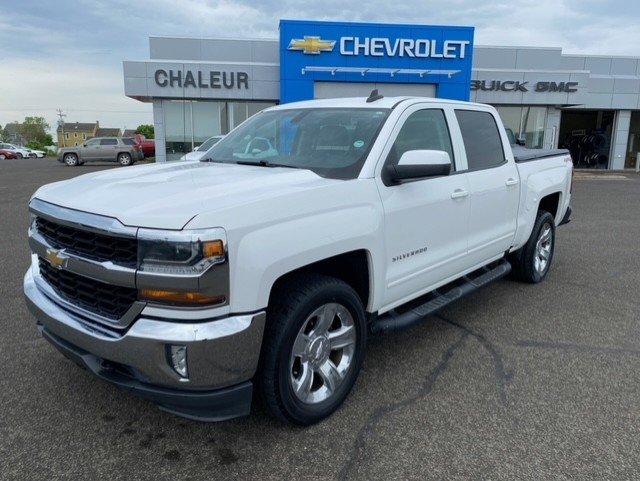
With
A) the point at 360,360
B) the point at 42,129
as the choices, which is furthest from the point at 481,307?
the point at 42,129

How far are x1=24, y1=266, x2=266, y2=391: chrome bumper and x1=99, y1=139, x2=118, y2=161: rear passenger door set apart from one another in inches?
1160

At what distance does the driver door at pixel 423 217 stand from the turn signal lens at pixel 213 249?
1.22m

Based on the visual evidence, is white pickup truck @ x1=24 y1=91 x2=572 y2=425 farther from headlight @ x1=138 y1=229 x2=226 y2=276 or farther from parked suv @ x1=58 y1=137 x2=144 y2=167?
parked suv @ x1=58 y1=137 x2=144 y2=167

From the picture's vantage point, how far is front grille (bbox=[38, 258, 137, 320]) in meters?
2.49

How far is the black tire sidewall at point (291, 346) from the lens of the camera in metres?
2.65

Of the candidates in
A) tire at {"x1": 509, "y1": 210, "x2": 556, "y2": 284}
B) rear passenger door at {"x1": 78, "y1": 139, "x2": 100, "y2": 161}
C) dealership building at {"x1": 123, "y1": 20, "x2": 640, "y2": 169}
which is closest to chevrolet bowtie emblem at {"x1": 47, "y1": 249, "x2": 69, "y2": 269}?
tire at {"x1": 509, "y1": 210, "x2": 556, "y2": 284}

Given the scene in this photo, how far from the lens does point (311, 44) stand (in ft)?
69.8

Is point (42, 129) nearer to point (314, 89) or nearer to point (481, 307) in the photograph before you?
point (314, 89)

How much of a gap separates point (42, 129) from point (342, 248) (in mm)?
147191

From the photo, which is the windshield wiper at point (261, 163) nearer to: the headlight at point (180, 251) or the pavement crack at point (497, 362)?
the headlight at point (180, 251)

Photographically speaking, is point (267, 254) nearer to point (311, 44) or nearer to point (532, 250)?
point (532, 250)

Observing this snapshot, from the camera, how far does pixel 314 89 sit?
72.2 feet

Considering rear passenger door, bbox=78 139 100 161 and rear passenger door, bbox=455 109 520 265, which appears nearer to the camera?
rear passenger door, bbox=455 109 520 265

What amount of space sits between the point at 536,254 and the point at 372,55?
17.9 m
